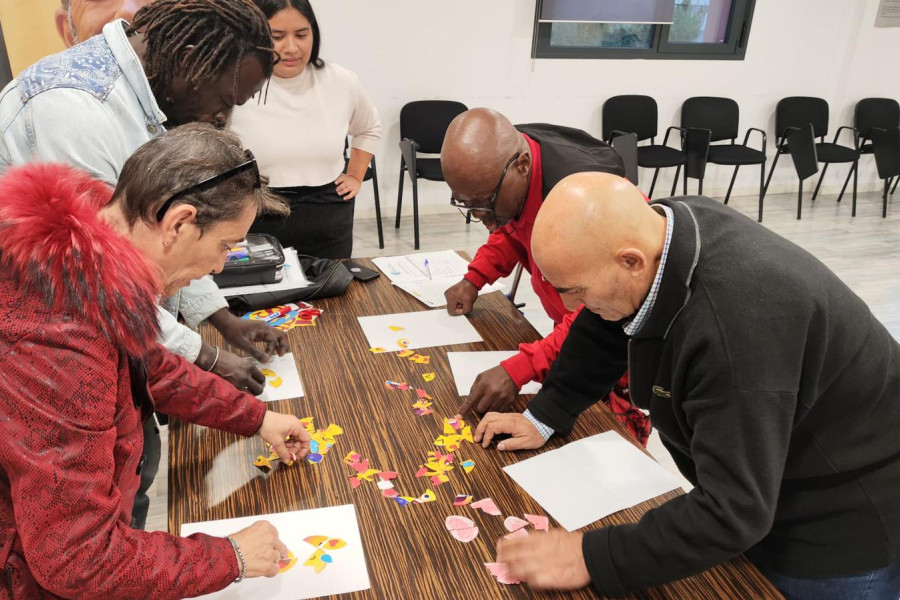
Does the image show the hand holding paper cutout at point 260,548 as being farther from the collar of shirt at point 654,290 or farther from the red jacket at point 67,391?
the collar of shirt at point 654,290

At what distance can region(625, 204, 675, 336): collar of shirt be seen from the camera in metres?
0.97

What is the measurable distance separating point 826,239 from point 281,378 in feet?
16.8

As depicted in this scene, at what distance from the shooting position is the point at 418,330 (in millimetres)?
1846

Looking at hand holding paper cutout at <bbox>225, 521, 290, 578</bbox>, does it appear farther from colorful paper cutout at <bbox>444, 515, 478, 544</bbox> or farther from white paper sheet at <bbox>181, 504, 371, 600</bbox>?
colorful paper cutout at <bbox>444, 515, 478, 544</bbox>

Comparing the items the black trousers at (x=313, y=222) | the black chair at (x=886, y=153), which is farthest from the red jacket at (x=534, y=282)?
the black chair at (x=886, y=153)

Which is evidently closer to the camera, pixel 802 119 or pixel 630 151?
pixel 630 151

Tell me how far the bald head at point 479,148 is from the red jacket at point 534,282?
0.34 ft

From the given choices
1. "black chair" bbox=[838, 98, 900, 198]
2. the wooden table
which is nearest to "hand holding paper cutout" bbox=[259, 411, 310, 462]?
the wooden table

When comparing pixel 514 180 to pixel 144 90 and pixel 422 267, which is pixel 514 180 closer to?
pixel 422 267

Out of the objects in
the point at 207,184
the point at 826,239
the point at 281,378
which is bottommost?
the point at 826,239

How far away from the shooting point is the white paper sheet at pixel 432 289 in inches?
80.3

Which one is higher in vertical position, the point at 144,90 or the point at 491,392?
the point at 144,90

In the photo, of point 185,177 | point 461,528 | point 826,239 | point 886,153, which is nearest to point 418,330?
point 461,528

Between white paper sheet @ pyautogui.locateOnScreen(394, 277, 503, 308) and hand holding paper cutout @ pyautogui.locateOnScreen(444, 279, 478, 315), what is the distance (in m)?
0.06
